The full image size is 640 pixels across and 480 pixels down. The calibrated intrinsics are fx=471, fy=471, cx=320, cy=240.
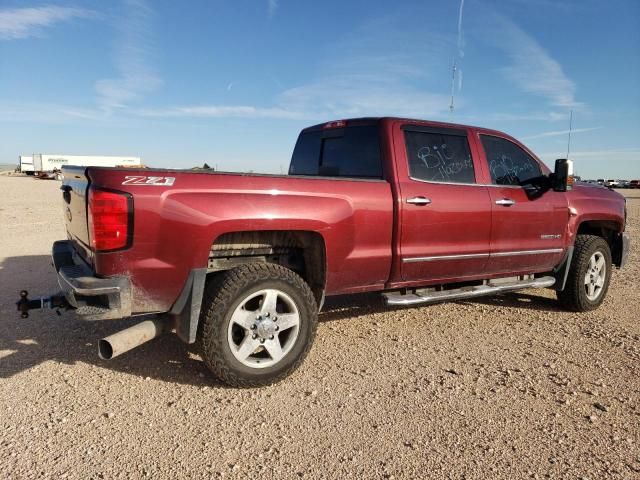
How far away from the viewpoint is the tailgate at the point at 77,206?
2986 millimetres

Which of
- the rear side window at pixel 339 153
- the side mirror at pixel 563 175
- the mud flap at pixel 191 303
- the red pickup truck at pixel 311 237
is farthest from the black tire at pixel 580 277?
the mud flap at pixel 191 303

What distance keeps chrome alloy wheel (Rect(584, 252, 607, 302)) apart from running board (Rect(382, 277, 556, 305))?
608 mm

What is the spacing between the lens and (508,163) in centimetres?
473

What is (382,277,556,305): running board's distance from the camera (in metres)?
3.97

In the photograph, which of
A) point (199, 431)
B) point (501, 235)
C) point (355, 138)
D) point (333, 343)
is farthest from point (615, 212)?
point (199, 431)

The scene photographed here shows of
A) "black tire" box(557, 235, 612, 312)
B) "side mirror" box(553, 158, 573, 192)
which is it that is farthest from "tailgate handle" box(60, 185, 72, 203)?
"black tire" box(557, 235, 612, 312)

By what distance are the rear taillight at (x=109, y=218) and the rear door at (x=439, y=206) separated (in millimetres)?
2060

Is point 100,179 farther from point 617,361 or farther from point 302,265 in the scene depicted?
point 617,361

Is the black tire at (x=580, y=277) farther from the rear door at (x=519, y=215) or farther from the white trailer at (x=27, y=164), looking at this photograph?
the white trailer at (x=27, y=164)

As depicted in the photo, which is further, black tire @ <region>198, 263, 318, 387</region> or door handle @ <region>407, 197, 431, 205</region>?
door handle @ <region>407, 197, 431, 205</region>

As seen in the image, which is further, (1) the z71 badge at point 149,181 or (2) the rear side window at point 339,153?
(2) the rear side window at point 339,153

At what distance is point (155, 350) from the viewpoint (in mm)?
3930

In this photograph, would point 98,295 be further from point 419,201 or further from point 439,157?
point 439,157

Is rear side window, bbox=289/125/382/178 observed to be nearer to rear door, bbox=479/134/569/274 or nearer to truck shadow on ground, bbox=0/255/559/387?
rear door, bbox=479/134/569/274
